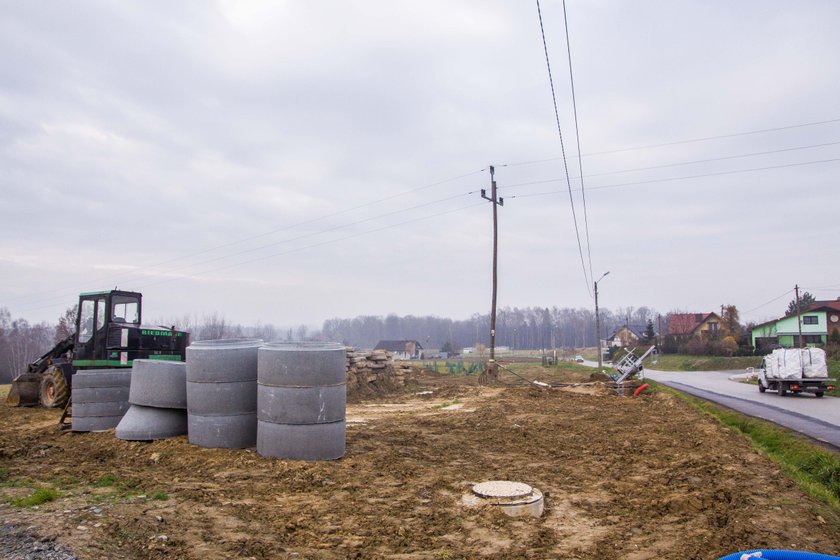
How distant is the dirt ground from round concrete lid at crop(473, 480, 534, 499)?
1.00ft

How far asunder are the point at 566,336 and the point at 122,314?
480 feet

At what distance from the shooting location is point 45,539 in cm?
443

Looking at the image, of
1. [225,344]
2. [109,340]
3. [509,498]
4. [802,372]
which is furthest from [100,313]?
[802,372]

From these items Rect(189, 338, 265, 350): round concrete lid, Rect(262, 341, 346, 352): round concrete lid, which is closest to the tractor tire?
Rect(189, 338, 265, 350): round concrete lid

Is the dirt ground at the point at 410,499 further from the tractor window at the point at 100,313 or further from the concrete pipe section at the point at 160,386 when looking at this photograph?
the tractor window at the point at 100,313

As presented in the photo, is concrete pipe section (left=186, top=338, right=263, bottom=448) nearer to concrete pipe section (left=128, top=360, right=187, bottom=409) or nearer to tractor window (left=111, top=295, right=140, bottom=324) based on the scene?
concrete pipe section (left=128, top=360, right=187, bottom=409)

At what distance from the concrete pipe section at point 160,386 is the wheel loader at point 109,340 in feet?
16.6

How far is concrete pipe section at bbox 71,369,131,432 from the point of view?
414 inches

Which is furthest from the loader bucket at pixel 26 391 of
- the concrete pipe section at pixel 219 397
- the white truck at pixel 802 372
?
the white truck at pixel 802 372

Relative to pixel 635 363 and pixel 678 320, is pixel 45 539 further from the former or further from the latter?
pixel 678 320

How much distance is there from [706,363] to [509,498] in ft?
176

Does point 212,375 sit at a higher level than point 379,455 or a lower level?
higher

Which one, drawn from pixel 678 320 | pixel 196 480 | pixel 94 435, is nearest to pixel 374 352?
pixel 94 435

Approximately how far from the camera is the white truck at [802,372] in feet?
76.7
